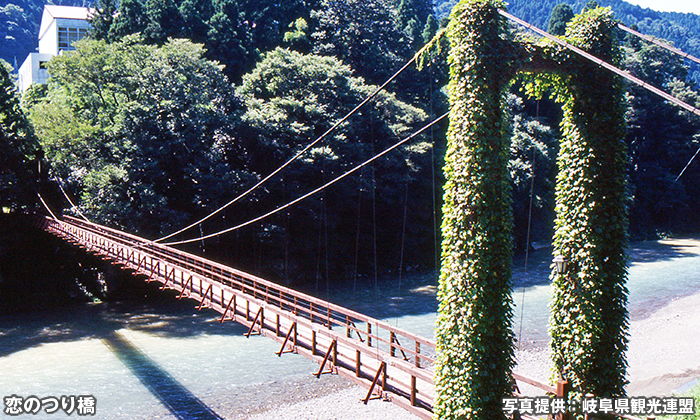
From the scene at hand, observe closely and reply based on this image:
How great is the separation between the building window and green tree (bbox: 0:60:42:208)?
64.6 ft

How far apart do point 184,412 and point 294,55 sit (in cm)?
1886

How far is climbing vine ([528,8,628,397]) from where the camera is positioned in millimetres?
7859

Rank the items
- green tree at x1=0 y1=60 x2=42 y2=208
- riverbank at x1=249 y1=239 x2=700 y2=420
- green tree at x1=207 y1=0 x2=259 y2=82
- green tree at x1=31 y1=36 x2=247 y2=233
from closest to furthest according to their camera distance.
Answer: riverbank at x1=249 y1=239 x2=700 y2=420, green tree at x1=31 y1=36 x2=247 y2=233, green tree at x1=0 y1=60 x2=42 y2=208, green tree at x1=207 y1=0 x2=259 y2=82

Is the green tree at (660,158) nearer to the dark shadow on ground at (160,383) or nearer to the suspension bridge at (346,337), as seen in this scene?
the suspension bridge at (346,337)

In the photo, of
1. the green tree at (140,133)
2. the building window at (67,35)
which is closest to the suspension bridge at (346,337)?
the green tree at (140,133)

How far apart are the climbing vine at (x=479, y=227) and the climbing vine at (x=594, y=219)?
118 cm

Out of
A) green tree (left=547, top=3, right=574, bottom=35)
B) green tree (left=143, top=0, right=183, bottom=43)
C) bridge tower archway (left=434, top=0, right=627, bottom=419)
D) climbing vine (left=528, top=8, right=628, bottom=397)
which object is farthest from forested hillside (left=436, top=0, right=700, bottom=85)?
bridge tower archway (left=434, top=0, right=627, bottom=419)

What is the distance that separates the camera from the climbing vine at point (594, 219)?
7.86 metres

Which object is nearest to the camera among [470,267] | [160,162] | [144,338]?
[470,267]

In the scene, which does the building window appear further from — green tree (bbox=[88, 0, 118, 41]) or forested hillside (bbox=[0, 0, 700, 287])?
forested hillside (bbox=[0, 0, 700, 287])

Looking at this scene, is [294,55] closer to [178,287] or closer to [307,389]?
[178,287]

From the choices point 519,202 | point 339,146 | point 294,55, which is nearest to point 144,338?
point 339,146

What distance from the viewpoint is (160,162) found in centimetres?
2375

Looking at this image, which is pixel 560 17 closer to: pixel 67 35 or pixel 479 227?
pixel 67 35
